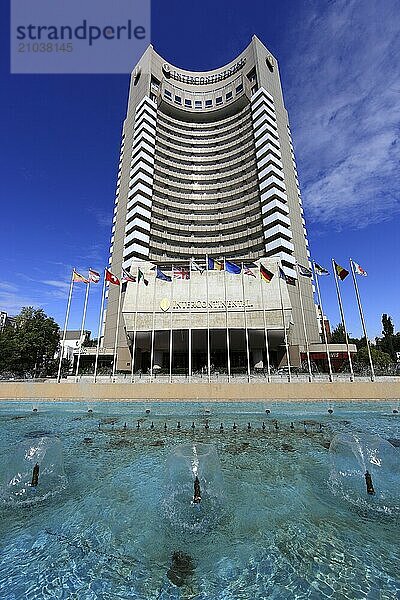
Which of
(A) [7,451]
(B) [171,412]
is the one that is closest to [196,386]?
(B) [171,412]

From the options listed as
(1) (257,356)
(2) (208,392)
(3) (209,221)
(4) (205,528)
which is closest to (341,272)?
(2) (208,392)

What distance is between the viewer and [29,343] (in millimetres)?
44188

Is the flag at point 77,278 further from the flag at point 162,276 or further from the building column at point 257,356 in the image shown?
the building column at point 257,356

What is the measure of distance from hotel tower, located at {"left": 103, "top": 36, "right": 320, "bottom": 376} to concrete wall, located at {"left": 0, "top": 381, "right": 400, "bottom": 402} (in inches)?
484

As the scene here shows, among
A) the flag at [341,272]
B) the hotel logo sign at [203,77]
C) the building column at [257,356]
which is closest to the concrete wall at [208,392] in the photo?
the flag at [341,272]

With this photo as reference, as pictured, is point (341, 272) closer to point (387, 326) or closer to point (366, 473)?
point (366, 473)

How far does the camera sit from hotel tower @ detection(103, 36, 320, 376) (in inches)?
1566

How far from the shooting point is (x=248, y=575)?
4.45 m

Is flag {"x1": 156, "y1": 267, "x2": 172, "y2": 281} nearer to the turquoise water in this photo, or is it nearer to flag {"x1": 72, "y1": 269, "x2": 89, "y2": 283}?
flag {"x1": 72, "y1": 269, "x2": 89, "y2": 283}

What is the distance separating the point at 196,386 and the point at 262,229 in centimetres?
3902

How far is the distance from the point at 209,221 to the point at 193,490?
59.3 metres

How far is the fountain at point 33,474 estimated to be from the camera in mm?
7031

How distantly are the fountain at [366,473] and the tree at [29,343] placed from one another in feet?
150

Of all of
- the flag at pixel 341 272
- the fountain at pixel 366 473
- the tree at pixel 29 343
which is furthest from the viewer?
the tree at pixel 29 343
